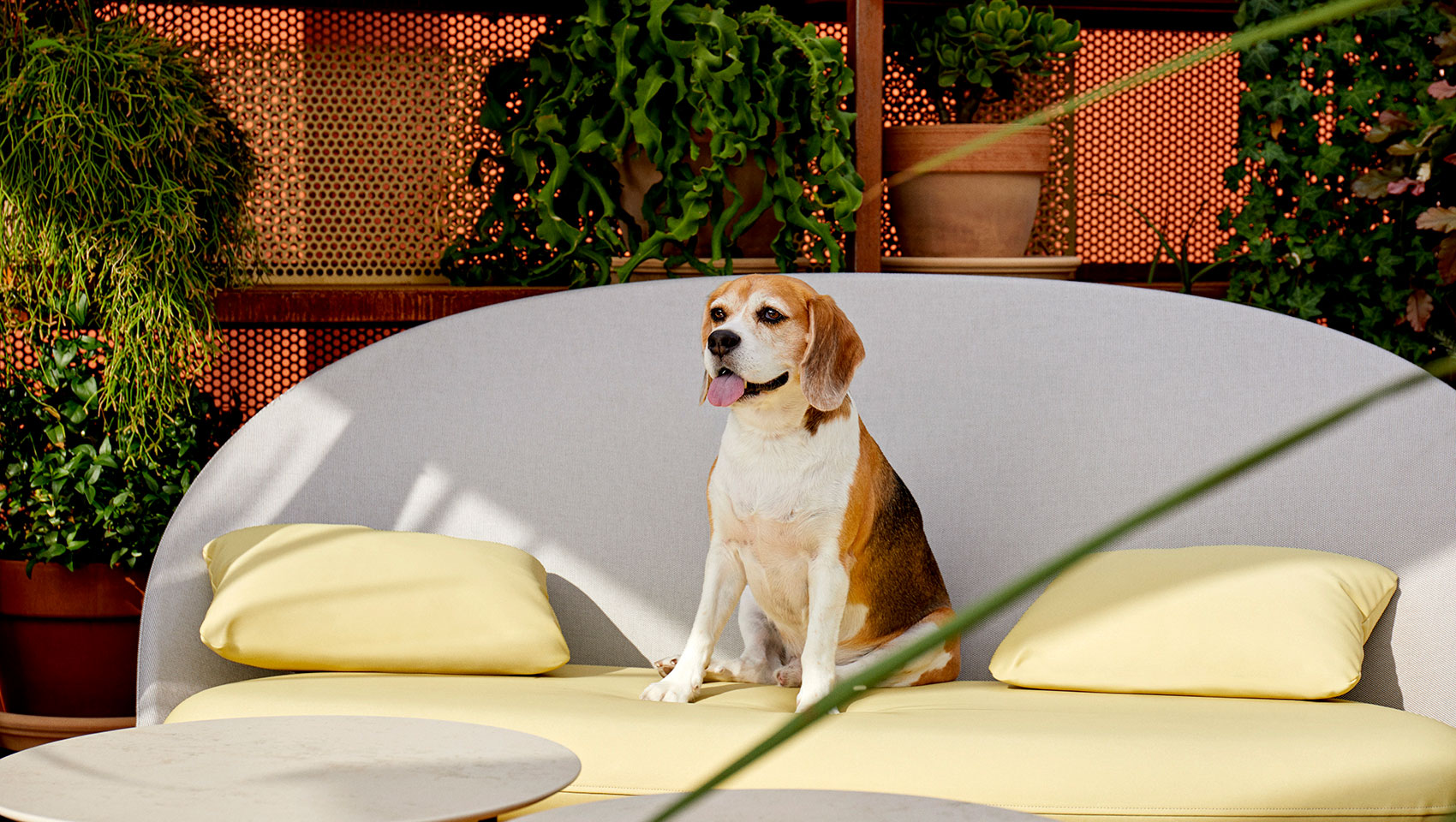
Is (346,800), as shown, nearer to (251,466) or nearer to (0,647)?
(251,466)

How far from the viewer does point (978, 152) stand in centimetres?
255

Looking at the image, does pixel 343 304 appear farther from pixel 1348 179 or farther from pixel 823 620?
pixel 1348 179

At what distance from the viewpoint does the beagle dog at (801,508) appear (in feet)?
6.29

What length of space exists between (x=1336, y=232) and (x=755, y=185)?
1.17 metres

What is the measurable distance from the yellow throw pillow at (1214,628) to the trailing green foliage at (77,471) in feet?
5.16

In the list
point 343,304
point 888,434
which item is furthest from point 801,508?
point 343,304

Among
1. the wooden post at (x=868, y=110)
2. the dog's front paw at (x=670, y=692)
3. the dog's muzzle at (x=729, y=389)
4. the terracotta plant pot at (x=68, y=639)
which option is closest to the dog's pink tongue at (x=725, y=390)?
the dog's muzzle at (x=729, y=389)

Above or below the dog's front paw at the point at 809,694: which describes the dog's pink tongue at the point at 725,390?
above

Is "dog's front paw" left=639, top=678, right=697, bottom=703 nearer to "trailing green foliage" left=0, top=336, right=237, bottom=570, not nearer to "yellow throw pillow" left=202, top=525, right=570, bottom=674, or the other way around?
"yellow throw pillow" left=202, top=525, right=570, bottom=674

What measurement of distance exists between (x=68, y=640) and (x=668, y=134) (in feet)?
4.92

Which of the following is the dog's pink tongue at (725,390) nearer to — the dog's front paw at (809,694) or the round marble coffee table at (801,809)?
the dog's front paw at (809,694)

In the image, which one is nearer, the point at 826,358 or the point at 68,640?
the point at 826,358

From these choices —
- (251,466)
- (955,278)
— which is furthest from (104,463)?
(955,278)

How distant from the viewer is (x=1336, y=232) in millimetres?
2564
